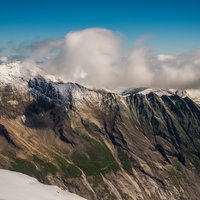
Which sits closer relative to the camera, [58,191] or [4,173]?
[58,191]

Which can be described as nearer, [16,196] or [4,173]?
[16,196]

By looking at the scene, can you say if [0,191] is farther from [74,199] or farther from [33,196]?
[74,199]

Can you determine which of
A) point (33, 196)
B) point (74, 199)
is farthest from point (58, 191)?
point (33, 196)

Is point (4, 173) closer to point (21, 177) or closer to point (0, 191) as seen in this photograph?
point (21, 177)

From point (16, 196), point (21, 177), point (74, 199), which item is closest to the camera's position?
point (16, 196)

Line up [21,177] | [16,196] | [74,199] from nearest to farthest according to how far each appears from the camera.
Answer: [16,196] < [74,199] < [21,177]

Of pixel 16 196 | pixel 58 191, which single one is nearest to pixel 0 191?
pixel 16 196
